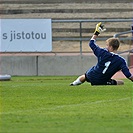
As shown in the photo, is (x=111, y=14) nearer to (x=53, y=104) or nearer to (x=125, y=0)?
(x=125, y=0)

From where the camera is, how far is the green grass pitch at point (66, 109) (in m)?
9.13

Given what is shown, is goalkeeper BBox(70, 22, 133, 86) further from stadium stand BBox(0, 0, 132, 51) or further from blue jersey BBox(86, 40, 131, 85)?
stadium stand BBox(0, 0, 132, 51)

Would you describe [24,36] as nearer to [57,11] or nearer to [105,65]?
[105,65]

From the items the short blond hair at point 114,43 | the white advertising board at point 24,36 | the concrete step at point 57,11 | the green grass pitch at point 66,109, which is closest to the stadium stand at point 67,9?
the concrete step at point 57,11

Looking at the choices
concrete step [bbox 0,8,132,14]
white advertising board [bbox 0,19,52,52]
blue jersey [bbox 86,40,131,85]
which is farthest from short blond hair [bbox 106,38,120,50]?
concrete step [bbox 0,8,132,14]

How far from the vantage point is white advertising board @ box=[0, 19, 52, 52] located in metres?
24.1

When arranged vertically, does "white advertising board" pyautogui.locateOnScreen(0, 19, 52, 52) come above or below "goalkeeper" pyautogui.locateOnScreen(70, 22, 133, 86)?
below

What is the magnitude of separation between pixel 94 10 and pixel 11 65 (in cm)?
1023

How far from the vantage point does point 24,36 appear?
2414cm

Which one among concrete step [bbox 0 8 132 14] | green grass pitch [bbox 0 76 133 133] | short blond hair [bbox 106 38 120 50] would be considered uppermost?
short blond hair [bbox 106 38 120 50]

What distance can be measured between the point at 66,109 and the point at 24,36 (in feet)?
42.4

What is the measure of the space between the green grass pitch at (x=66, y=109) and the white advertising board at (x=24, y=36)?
7.69 m

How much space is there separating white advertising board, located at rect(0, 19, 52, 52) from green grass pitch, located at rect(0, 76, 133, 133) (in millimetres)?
7692

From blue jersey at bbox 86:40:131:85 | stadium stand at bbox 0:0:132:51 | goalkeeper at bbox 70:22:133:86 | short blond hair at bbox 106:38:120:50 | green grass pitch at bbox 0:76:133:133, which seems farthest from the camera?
stadium stand at bbox 0:0:132:51
